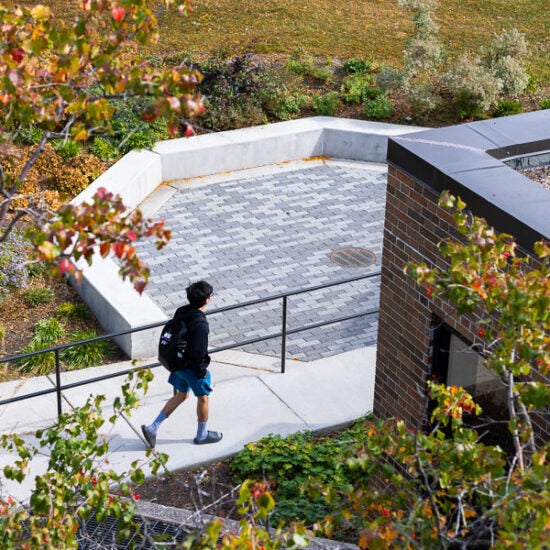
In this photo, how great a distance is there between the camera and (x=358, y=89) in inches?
667

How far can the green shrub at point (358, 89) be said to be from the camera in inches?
663

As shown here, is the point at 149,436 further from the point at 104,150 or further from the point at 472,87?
the point at 472,87

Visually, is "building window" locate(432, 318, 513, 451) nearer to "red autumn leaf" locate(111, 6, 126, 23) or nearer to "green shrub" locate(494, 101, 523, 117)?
"red autumn leaf" locate(111, 6, 126, 23)

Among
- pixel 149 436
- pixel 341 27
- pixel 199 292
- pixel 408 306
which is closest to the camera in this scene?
pixel 408 306

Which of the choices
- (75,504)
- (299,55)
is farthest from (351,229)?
(75,504)

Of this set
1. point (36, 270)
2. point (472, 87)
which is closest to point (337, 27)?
point (472, 87)

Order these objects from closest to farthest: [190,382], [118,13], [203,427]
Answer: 1. [118,13]
2. [190,382]
3. [203,427]

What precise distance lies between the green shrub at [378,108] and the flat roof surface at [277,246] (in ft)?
3.28

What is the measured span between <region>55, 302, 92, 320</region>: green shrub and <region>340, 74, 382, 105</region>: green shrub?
698 cm

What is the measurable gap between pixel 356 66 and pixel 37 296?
27.0 ft

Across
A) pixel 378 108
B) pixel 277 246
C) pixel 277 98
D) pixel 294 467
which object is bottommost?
pixel 294 467

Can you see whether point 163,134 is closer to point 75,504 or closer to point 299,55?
point 299,55

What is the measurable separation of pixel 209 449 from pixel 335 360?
6.85 ft

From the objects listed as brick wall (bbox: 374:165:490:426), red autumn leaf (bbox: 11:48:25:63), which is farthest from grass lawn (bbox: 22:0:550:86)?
red autumn leaf (bbox: 11:48:25:63)
